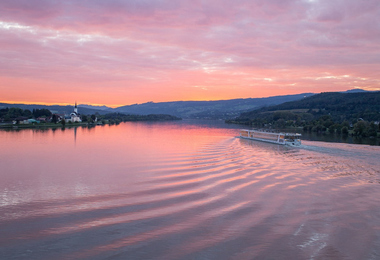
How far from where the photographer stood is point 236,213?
9477 millimetres

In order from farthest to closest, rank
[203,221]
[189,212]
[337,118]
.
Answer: [337,118]
[189,212]
[203,221]

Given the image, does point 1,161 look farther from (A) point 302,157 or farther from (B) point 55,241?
(A) point 302,157

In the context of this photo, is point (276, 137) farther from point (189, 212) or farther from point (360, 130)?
point (189, 212)

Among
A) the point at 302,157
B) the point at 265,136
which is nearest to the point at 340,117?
the point at 265,136

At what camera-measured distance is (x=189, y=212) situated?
9.47 m

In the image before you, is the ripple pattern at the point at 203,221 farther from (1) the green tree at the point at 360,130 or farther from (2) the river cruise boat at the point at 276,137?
(1) the green tree at the point at 360,130

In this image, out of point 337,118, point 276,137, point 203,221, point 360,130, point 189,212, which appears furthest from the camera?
point 337,118

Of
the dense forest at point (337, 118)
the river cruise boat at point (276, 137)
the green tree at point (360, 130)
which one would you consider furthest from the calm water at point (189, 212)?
the dense forest at point (337, 118)

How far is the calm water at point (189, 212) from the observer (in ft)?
23.0

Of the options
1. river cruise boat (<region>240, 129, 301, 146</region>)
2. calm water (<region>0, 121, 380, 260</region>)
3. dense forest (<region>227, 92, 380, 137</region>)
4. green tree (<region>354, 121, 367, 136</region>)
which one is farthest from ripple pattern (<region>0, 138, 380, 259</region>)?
dense forest (<region>227, 92, 380, 137</region>)

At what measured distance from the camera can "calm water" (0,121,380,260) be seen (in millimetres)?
7016

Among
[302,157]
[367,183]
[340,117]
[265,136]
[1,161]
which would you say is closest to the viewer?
[367,183]

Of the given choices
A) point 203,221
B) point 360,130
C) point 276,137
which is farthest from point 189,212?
point 360,130

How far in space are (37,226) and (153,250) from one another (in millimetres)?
3689
